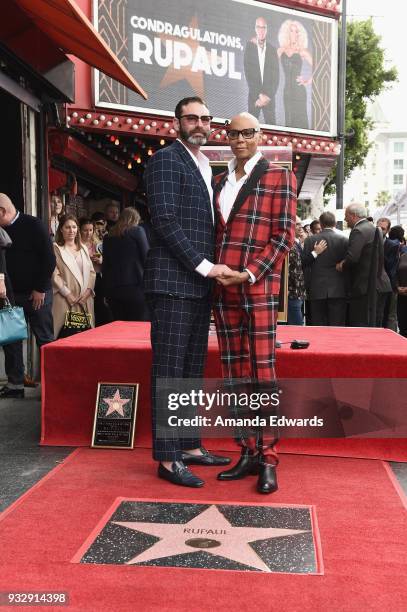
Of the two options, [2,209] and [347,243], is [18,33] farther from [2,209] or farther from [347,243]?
[347,243]

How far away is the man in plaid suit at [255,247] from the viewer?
11.9ft

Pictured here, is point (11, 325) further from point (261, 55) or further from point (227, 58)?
point (261, 55)

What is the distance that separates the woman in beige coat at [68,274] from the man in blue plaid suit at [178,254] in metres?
3.03

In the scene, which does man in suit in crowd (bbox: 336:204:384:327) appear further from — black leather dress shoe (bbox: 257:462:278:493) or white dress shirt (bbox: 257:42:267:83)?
black leather dress shoe (bbox: 257:462:278:493)

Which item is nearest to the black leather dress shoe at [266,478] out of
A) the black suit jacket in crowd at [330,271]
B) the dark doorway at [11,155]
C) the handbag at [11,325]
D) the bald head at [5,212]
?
the handbag at [11,325]

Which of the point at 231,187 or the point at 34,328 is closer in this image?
the point at 231,187

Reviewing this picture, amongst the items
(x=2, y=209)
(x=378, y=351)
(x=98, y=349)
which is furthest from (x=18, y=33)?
(x=378, y=351)

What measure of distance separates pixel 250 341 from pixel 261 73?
7689 millimetres

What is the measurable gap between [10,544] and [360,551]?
1.44 m

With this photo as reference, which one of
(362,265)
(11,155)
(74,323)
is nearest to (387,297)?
(362,265)

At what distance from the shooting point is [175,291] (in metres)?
3.65

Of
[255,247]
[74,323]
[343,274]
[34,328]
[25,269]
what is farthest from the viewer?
[343,274]

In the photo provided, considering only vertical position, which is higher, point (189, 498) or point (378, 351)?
point (378, 351)

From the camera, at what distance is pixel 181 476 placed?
12.1 feet
